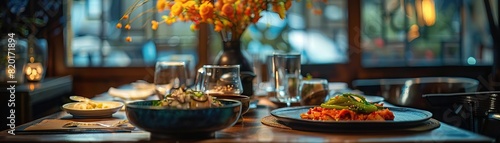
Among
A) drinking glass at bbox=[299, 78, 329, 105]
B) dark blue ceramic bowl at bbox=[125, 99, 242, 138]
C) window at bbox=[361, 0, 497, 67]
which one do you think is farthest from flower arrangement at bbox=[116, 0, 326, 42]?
window at bbox=[361, 0, 497, 67]

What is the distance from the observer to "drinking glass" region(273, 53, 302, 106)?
2.27m

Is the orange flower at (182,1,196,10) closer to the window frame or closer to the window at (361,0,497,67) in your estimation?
the window frame

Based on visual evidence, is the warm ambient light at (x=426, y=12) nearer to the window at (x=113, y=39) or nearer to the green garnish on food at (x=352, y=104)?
the window at (x=113, y=39)

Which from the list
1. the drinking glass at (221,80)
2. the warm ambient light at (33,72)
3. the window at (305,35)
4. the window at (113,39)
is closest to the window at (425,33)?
the window at (305,35)

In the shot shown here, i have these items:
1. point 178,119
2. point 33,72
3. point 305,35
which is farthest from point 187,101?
point 305,35

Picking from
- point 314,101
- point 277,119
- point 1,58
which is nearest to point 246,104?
point 277,119

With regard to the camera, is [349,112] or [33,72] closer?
[349,112]

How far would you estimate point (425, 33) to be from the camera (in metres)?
4.72

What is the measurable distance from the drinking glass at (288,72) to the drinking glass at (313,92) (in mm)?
35

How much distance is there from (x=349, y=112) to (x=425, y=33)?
3322mm

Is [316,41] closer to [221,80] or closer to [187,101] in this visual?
[221,80]

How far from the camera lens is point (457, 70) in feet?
15.2

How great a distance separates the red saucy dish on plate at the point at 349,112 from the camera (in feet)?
5.19

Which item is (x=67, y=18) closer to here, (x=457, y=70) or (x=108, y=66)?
(x=108, y=66)
